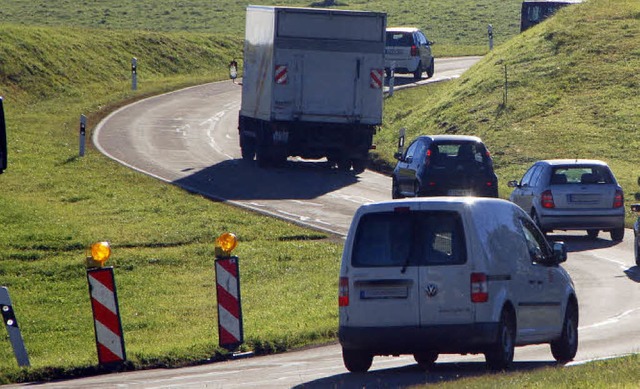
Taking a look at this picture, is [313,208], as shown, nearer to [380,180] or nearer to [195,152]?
[380,180]

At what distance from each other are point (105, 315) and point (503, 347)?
4.32 metres

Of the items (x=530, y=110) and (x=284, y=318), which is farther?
(x=530, y=110)

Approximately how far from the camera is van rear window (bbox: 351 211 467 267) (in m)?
12.6

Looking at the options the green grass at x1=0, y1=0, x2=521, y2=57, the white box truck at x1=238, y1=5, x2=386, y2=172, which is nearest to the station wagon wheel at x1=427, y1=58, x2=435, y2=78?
the green grass at x1=0, y1=0, x2=521, y2=57

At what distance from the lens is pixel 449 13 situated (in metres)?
86.9

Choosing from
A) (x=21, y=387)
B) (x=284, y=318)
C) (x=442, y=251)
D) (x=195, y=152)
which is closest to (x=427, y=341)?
(x=442, y=251)

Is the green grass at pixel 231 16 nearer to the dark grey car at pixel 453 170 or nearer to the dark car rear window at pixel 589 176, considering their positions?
the dark grey car at pixel 453 170

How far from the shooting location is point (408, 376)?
12930 millimetres

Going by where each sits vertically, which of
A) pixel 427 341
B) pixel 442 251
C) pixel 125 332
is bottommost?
pixel 125 332

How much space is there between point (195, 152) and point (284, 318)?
20.8 metres

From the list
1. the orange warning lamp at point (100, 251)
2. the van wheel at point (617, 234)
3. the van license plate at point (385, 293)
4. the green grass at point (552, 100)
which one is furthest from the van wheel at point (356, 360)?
the green grass at point (552, 100)

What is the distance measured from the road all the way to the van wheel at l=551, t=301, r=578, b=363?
15 centimetres

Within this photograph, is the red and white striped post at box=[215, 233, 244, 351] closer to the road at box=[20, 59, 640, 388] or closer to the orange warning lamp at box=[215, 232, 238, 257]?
the orange warning lamp at box=[215, 232, 238, 257]

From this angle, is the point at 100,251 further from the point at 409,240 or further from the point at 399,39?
the point at 399,39
